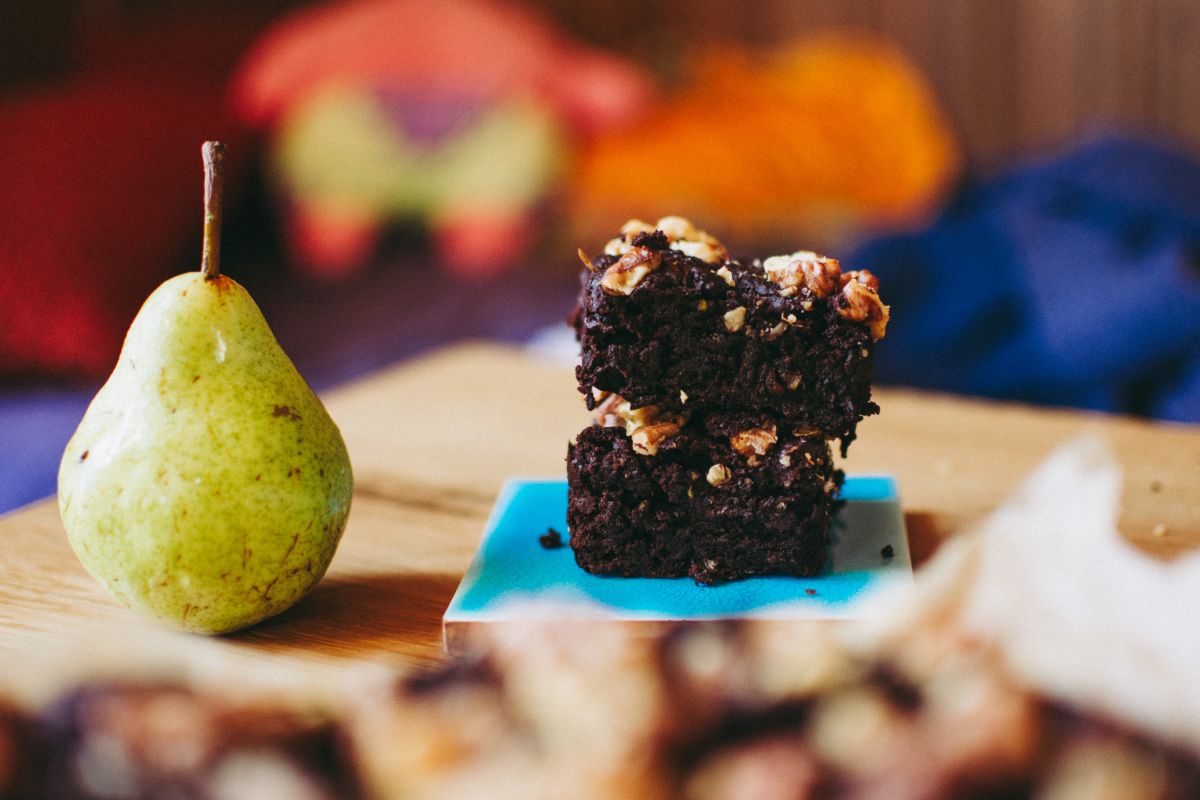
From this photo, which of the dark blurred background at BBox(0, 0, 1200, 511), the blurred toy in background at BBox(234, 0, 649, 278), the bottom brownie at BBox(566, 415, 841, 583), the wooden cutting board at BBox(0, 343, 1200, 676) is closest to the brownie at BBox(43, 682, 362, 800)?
the wooden cutting board at BBox(0, 343, 1200, 676)

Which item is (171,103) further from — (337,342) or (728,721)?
(728,721)

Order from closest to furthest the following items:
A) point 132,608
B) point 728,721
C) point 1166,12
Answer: point 728,721 < point 132,608 < point 1166,12

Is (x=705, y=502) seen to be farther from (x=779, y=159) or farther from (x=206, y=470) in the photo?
(x=779, y=159)

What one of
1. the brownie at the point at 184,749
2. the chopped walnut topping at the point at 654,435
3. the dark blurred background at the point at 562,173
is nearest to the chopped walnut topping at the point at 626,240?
the chopped walnut topping at the point at 654,435

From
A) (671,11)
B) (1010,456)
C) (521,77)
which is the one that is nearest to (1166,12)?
(671,11)

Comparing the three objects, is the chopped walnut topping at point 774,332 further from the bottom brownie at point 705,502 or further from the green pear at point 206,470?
the green pear at point 206,470
